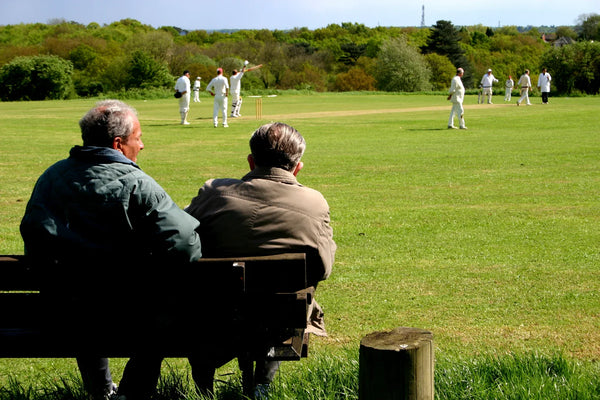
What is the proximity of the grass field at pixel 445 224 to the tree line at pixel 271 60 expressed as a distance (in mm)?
43046

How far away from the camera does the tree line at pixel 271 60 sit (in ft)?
257

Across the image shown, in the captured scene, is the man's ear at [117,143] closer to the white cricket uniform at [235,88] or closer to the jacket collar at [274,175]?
the jacket collar at [274,175]

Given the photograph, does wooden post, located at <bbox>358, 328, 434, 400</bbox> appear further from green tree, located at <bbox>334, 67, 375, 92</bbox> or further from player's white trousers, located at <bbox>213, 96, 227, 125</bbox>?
green tree, located at <bbox>334, 67, 375, 92</bbox>

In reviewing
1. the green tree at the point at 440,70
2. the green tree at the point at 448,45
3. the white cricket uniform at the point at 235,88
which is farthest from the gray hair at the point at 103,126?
the green tree at the point at 448,45

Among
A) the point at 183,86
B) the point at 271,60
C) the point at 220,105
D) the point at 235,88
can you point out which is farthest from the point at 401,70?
the point at 183,86

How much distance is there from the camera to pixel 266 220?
4.02 meters

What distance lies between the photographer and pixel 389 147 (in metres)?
20.8

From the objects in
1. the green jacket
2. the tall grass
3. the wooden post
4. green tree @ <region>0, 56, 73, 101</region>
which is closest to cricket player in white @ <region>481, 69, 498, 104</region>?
the tall grass

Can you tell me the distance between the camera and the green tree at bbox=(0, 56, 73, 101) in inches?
3086

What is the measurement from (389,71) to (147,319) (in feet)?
316

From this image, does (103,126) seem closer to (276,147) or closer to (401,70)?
(276,147)

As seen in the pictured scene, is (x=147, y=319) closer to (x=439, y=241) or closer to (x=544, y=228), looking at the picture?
(x=439, y=241)

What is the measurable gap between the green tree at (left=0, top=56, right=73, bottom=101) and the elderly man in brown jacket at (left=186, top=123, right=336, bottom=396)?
260 ft

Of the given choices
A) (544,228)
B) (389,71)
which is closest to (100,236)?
(544,228)
